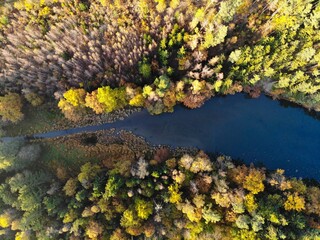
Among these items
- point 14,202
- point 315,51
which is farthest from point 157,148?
point 315,51

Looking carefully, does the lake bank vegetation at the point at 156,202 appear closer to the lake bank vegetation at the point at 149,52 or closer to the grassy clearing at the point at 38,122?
the grassy clearing at the point at 38,122

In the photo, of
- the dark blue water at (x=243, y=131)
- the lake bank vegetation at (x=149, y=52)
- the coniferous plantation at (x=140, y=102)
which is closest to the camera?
the coniferous plantation at (x=140, y=102)

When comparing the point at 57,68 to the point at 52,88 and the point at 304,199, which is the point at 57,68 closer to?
the point at 52,88

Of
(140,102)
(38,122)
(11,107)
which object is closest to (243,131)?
(140,102)

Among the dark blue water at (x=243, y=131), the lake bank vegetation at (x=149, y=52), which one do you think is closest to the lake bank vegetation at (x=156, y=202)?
the dark blue water at (x=243, y=131)

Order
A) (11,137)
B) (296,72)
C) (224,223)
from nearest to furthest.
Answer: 1. (224,223)
2. (296,72)
3. (11,137)

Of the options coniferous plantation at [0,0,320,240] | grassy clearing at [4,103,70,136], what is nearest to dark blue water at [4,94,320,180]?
grassy clearing at [4,103,70,136]

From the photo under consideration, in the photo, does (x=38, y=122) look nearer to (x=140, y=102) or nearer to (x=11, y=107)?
(x=11, y=107)
